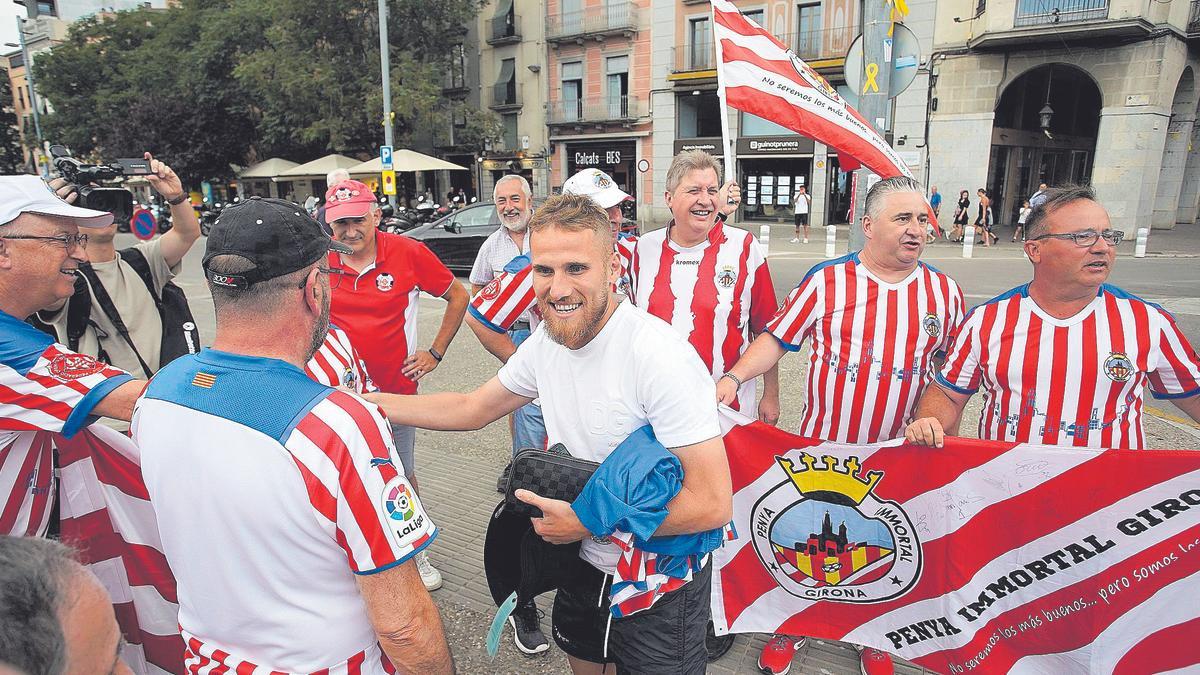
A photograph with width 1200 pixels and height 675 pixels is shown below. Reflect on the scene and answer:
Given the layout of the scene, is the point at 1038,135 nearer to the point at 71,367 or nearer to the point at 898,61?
the point at 898,61

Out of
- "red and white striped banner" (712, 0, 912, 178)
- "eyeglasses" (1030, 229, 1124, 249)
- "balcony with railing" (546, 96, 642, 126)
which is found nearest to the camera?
"eyeglasses" (1030, 229, 1124, 249)

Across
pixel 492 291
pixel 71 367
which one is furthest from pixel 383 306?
pixel 71 367

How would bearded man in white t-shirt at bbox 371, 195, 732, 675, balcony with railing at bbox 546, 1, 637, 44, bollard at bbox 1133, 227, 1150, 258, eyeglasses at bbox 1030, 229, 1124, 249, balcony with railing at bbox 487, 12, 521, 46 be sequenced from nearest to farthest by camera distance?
1. bearded man in white t-shirt at bbox 371, 195, 732, 675
2. eyeglasses at bbox 1030, 229, 1124, 249
3. bollard at bbox 1133, 227, 1150, 258
4. balcony with railing at bbox 546, 1, 637, 44
5. balcony with railing at bbox 487, 12, 521, 46

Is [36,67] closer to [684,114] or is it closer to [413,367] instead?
[684,114]

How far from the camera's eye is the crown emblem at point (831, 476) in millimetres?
2861

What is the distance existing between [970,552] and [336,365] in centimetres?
283

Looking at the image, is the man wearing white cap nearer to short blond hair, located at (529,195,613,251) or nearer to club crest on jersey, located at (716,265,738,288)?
short blond hair, located at (529,195,613,251)

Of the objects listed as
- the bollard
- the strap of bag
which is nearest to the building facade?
the bollard

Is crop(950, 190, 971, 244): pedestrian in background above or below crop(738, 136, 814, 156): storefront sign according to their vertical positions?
below

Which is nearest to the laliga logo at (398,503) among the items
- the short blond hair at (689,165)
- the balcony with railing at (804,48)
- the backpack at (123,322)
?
the backpack at (123,322)

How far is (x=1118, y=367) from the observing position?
8.55ft

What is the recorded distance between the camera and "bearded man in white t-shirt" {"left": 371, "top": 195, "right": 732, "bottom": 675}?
6.27ft

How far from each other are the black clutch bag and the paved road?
154 cm

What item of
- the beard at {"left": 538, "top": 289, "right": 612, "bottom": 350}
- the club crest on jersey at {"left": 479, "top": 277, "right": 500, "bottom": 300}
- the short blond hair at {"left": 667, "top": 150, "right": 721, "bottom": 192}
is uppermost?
the short blond hair at {"left": 667, "top": 150, "right": 721, "bottom": 192}
